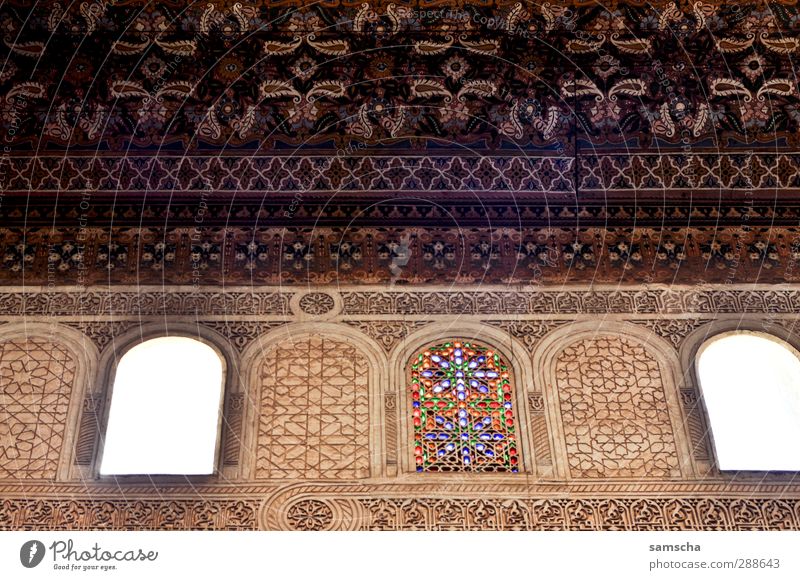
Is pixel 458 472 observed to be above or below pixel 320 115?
below

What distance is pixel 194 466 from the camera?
705 cm

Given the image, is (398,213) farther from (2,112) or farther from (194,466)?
(2,112)

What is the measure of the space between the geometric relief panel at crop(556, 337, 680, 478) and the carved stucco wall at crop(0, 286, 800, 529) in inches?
0.5

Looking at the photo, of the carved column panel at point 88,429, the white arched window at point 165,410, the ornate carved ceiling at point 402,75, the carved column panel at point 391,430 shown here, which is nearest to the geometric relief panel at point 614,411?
the carved column panel at point 391,430

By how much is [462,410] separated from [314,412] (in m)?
0.93

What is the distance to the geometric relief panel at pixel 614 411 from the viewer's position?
6934 mm

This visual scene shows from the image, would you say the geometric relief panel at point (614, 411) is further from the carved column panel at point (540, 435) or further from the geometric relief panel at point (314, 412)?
the geometric relief panel at point (314, 412)

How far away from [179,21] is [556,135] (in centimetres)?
281

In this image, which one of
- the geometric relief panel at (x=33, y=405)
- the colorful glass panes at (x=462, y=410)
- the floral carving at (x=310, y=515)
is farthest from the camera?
the colorful glass panes at (x=462, y=410)

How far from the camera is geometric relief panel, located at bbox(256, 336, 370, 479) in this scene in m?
6.90

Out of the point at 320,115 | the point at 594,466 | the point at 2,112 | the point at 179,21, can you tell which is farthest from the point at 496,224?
the point at 2,112

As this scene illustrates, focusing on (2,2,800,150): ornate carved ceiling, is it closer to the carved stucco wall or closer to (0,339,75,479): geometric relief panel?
the carved stucco wall

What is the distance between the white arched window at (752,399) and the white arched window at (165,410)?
10.4 feet

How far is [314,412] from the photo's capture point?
7.19 metres
